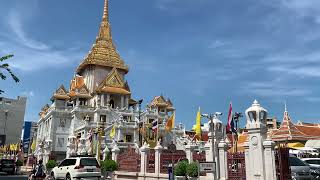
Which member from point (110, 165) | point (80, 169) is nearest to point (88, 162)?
point (80, 169)

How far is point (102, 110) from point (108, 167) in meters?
30.8

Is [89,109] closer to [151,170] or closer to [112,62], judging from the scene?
[112,62]

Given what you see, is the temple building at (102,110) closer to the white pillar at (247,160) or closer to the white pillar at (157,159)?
the white pillar at (157,159)

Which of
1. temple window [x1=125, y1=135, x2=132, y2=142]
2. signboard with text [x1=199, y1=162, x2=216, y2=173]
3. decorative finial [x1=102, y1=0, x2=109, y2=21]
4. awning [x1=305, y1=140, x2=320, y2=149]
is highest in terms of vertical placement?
decorative finial [x1=102, y1=0, x2=109, y2=21]

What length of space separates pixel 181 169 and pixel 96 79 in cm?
4923

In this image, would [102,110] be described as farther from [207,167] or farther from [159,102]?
[207,167]

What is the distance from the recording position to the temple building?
48281 millimetres

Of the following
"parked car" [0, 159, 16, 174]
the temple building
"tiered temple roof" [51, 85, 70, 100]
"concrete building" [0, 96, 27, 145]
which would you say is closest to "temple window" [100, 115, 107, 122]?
the temple building

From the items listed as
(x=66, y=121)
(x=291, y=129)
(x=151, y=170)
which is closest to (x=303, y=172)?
(x=151, y=170)

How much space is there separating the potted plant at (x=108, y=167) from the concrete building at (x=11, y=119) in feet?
234

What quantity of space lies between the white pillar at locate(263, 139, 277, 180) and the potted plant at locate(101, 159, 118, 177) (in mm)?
A: 12951

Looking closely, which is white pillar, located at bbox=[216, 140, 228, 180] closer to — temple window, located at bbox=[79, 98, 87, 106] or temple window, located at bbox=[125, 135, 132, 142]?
temple window, located at bbox=[125, 135, 132, 142]

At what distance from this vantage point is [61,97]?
6259 centimetres

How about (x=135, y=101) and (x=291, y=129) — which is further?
(x=135, y=101)
